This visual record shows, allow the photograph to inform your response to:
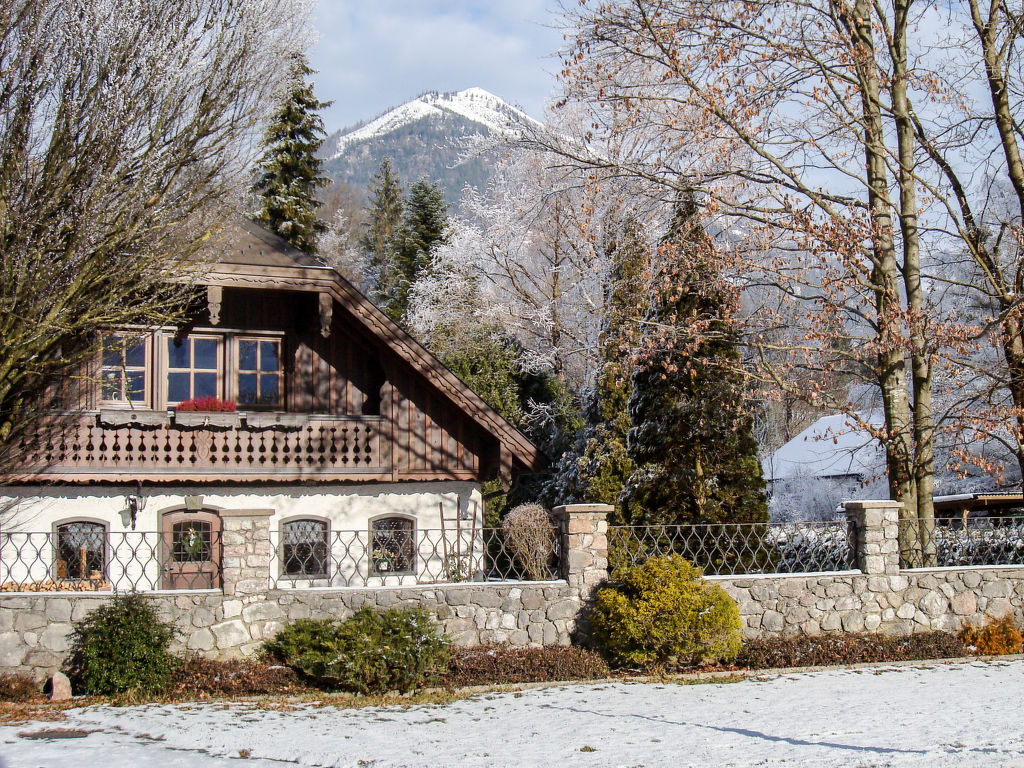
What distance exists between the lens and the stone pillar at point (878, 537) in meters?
12.7

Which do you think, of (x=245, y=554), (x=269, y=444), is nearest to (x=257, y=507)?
(x=269, y=444)

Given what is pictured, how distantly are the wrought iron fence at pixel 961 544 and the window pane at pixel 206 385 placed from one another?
10.7 meters

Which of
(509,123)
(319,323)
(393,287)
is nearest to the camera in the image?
(319,323)

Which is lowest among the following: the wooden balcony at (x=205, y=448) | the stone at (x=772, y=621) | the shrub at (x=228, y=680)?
the shrub at (x=228, y=680)

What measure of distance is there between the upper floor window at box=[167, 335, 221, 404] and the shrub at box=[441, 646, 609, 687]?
735cm

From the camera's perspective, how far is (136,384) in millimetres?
15977

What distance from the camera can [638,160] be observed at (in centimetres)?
1434

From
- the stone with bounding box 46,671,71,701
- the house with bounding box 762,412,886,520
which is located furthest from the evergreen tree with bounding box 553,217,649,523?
the house with bounding box 762,412,886,520

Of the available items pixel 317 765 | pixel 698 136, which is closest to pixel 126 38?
pixel 698 136

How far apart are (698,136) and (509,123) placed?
9.41 m

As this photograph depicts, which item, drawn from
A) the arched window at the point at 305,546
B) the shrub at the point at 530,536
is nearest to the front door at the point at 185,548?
the arched window at the point at 305,546

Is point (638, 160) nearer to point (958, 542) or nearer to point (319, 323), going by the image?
point (319, 323)

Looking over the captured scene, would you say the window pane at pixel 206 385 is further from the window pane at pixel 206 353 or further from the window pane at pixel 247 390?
the window pane at pixel 247 390

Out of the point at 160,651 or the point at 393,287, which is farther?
the point at 393,287
